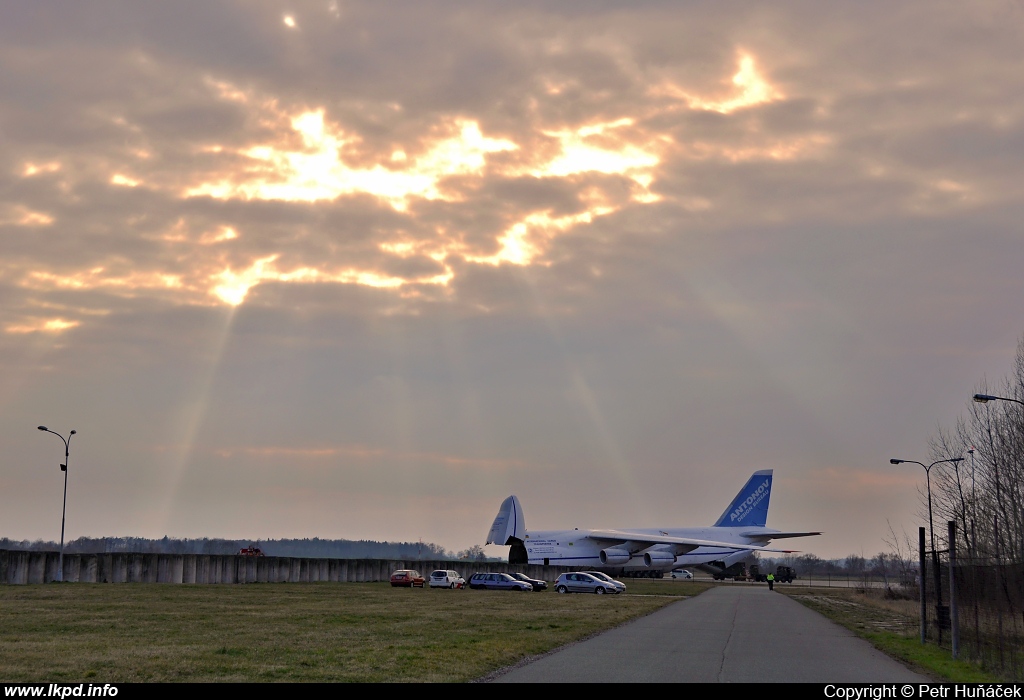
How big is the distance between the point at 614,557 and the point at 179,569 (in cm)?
4230

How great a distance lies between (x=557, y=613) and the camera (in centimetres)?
3953

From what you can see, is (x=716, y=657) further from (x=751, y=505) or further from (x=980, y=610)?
(x=751, y=505)

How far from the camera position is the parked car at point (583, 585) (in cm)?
6419

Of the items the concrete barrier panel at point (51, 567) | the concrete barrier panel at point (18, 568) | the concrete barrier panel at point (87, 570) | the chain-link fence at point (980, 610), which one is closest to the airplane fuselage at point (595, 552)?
the concrete barrier panel at point (87, 570)

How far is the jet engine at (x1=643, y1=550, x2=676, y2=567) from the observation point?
88875 millimetres

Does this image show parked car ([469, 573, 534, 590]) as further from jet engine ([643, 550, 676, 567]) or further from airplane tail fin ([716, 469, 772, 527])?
airplane tail fin ([716, 469, 772, 527])

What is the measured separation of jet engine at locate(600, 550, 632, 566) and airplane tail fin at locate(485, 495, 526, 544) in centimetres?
805

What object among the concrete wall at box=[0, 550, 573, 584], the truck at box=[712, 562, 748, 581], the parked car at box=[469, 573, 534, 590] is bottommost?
the truck at box=[712, 562, 748, 581]

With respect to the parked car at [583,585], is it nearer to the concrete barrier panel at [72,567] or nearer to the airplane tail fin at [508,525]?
the airplane tail fin at [508,525]

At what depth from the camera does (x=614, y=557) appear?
8800 centimetres

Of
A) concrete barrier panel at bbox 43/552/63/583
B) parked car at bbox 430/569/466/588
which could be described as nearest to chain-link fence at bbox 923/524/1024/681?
parked car at bbox 430/569/466/588

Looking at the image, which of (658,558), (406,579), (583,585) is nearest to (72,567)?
(406,579)
